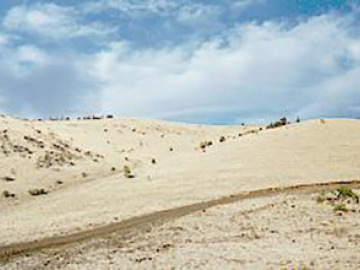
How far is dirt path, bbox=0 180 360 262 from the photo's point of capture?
19.3 meters

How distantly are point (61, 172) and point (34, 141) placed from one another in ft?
22.3

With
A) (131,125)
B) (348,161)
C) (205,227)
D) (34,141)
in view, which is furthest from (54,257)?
(131,125)

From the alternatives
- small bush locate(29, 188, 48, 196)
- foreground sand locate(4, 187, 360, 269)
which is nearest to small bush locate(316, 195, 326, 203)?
foreground sand locate(4, 187, 360, 269)

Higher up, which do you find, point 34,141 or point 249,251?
point 34,141

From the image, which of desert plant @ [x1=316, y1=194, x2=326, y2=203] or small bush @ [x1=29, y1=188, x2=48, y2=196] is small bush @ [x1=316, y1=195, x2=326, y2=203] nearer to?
desert plant @ [x1=316, y1=194, x2=326, y2=203]

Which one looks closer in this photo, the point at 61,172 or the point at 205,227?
the point at 205,227

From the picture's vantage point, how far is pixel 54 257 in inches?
674

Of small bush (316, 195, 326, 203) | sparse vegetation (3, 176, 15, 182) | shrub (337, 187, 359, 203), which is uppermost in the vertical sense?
sparse vegetation (3, 176, 15, 182)

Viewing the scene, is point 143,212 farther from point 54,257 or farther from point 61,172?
point 61,172

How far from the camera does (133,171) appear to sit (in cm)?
3441

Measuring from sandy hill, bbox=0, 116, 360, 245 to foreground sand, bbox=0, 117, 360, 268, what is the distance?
0.14ft

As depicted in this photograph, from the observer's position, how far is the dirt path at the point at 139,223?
19.3 metres

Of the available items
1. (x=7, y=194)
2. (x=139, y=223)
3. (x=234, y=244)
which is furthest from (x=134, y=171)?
(x=234, y=244)

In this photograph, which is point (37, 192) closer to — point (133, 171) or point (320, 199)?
point (133, 171)
